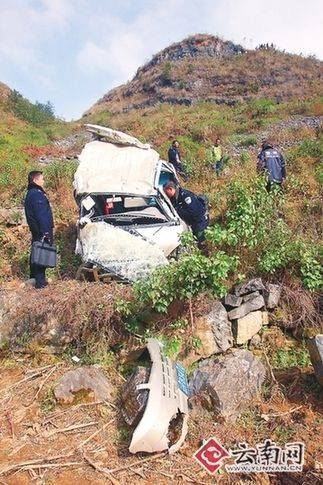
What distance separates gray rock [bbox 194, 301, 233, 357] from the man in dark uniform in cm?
149

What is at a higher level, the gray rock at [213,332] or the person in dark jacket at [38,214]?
the person in dark jacket at [38,214]

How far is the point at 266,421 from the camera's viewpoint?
12.8 ft

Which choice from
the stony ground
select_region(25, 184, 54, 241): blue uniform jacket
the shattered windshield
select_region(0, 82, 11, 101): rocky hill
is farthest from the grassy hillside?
select_region(0, 82, 11, 101): rocky hill

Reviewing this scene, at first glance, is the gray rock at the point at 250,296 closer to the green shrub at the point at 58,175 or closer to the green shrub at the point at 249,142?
the green shrub at the point at 58,175

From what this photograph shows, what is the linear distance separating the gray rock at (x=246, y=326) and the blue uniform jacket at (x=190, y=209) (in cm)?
179

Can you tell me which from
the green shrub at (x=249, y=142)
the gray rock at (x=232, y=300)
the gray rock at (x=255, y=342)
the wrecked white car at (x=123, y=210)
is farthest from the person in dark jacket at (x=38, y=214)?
the green shrub at (x=249, y=142)

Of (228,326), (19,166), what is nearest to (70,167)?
(19,166)

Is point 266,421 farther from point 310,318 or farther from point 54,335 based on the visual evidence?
point 54,335

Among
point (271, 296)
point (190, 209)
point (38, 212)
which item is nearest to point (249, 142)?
point (190, 209)

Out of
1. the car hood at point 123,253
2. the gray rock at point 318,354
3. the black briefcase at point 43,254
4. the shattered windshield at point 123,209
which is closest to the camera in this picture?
the gray rock at point 318,354

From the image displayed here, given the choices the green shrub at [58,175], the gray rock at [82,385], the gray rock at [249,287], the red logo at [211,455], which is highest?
the green shrub at [58,175]

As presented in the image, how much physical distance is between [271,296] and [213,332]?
90 centimetres

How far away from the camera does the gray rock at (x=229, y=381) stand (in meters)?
4.02

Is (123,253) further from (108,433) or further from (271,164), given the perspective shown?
(271,164)
